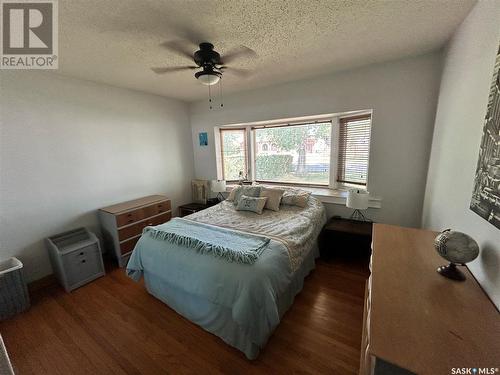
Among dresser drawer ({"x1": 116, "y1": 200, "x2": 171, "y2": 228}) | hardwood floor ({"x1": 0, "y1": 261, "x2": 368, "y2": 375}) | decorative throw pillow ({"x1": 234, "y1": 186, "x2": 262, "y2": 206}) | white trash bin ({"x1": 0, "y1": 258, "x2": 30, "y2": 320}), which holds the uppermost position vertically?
decorative throw pillow ({"x1": 234, "y1": 186, "x2": 262, "y2": 206})

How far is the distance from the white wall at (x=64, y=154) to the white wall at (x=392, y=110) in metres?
2.47

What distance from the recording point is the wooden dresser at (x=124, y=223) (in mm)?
2609

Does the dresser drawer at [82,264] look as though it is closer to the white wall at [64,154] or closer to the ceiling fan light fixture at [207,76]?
the white wall at [64,154]

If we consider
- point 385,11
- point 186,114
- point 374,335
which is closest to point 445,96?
point 385,11

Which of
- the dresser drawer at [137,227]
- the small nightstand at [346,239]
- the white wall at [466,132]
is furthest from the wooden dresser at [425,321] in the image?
the dresser drawer at [137,227]

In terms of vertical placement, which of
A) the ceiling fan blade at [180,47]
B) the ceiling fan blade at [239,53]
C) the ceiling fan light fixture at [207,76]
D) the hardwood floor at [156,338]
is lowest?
the hardwood floor at [156,338]

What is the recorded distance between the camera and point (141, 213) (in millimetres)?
2857

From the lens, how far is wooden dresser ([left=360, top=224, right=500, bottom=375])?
644 mm

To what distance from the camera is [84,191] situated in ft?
8.59

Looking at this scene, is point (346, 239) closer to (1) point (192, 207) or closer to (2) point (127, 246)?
(1) point (192, 207)

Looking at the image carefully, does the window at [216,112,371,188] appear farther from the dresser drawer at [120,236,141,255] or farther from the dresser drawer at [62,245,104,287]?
the dresser drawer at [62,245,104,287]

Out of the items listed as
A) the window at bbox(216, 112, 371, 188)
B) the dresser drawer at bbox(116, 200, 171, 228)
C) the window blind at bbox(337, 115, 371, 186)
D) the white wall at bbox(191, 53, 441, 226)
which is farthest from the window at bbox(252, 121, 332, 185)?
the dresser drawer at bbox(116, 200, 171, 228)

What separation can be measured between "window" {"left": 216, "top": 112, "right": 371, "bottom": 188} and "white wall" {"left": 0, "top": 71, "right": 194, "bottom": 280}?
140cm

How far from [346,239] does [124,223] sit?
2.85 m
